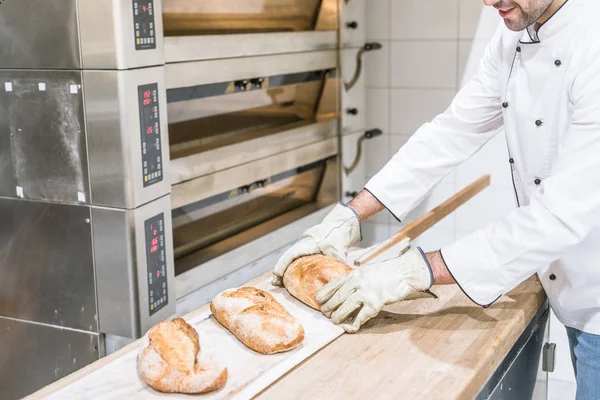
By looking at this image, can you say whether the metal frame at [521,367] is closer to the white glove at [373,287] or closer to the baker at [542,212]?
the baker at [542,212]

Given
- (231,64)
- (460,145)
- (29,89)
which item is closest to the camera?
(460,145)

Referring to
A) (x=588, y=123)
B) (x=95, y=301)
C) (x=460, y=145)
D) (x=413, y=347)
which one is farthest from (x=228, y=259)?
(x=588, y=123)

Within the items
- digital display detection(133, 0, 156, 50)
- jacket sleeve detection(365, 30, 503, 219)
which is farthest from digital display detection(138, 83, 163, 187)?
jacket sleeve detection(365, 30, 503, 219)

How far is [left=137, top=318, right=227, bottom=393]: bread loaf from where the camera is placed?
1264mm

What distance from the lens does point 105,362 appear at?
142 centimetres

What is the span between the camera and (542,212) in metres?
1.43

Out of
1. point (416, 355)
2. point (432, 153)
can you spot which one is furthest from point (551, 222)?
point (432, 153)

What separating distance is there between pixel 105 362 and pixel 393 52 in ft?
7.19

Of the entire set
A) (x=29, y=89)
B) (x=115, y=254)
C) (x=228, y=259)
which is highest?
(x=29, y=89)

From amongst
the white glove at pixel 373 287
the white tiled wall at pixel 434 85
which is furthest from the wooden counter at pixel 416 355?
the white tiled wall at pixel 434 85

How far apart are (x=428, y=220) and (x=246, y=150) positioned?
2.41 feet

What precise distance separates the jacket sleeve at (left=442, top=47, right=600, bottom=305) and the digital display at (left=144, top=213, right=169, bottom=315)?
89 centimetres

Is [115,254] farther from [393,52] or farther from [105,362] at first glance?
[393,52]

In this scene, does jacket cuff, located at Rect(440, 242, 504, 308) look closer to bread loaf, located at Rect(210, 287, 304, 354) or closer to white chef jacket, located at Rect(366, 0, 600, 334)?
white chef jacket, located at Rect(366, 0, 600, 334)
